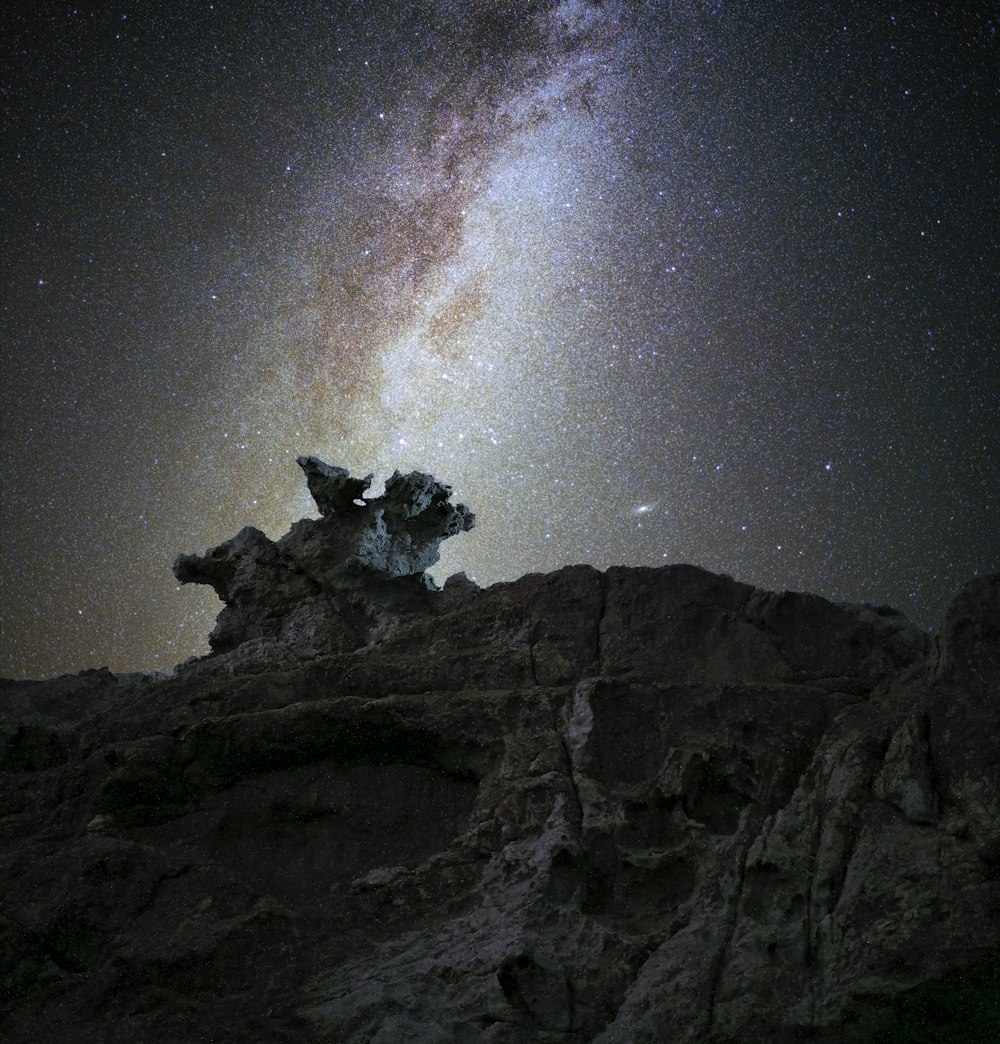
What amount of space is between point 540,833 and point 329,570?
7.34 metres

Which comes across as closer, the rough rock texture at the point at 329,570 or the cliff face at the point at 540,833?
the cliff face at the point at 540,833

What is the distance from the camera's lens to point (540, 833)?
10.0 m

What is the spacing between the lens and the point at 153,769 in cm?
1168

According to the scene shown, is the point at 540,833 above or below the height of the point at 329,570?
below

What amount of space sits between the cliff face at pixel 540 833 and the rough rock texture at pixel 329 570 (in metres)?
0.90

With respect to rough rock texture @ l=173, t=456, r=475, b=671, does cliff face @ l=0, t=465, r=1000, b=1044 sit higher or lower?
lower

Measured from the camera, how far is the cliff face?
7.88 m

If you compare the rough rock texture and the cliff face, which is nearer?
the cliff face

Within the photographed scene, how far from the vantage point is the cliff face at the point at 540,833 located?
7879mm

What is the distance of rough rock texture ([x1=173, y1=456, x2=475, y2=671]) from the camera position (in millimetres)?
14656

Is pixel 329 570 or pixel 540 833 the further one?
pixel 329 570

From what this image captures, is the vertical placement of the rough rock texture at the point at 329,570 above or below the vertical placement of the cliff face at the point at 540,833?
above

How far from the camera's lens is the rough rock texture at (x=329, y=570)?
14656mm

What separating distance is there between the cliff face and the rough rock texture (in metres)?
0.90
